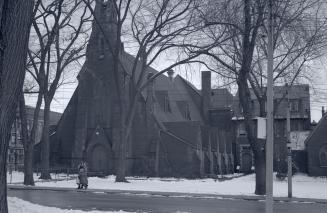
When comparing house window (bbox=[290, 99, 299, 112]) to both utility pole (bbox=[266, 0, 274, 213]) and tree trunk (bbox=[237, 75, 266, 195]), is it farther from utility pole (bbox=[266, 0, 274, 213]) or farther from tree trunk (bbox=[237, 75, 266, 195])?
utility pole (bbox=[266, 0, 274, 213])

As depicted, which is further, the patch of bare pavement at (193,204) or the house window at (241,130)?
the house window at (241,130)

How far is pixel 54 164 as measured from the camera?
4731cm

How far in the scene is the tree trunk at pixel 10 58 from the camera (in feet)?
29.4

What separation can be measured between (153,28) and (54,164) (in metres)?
22.3

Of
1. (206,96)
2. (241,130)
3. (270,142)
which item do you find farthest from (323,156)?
(270,142)

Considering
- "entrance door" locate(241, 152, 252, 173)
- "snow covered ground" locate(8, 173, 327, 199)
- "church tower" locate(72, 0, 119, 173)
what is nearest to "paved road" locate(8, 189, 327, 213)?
"snow covered ground" locate(8, 173, 327, 199)

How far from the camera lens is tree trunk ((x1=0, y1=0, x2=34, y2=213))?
8969mm

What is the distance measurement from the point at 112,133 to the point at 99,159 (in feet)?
9.35

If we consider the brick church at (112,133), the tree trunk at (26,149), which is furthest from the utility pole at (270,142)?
the brick church at (112,133)

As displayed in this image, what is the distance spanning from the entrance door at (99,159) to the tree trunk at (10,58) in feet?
118

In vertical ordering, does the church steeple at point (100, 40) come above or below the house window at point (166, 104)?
above

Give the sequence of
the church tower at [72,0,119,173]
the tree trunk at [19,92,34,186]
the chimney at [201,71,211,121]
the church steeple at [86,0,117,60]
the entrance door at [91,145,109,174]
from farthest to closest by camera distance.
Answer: the chimney at [201,71,211,121]
the church steeple at [86,0,117,60]
the church tower at [72,0,119,173]
the entrance door at [91,145,109,174]
the tree trunk at [19,92,34,186]

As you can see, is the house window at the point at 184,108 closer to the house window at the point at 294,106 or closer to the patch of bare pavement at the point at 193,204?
the house window at the point at 294,106

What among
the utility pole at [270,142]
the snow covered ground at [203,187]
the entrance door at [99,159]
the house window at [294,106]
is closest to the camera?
the utility pole at [270,142]
